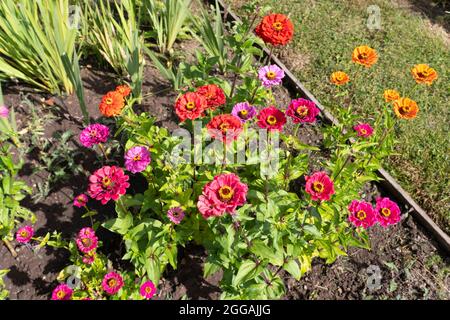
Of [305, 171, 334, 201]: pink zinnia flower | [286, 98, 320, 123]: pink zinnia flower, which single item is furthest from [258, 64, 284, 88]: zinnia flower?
[305, 171, 334, 201]: pink zinnia flower

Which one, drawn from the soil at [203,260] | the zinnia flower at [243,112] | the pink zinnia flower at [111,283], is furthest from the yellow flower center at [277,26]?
the pink zinnia flower at [111,283]

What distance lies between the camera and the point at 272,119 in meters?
1.71

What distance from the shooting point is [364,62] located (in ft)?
7.30

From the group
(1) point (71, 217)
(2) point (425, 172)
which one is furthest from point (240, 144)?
(2) point (425, 172)

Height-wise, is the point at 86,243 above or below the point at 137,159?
below

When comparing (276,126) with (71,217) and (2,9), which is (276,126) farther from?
(2,9)

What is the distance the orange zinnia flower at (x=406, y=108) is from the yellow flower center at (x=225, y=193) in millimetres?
1130

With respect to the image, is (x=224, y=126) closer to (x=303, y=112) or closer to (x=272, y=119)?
(x=272, y=119)

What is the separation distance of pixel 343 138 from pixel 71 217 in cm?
189

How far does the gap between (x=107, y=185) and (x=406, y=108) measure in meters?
1.60

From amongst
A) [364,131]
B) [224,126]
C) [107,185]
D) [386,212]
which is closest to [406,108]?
[364,131]

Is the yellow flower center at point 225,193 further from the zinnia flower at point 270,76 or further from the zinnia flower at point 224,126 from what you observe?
the zinnia flower at point 270,76

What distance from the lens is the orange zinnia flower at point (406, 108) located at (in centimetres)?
194

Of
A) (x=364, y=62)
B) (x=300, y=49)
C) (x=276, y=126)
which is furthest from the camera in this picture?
(x=300, y=49)
